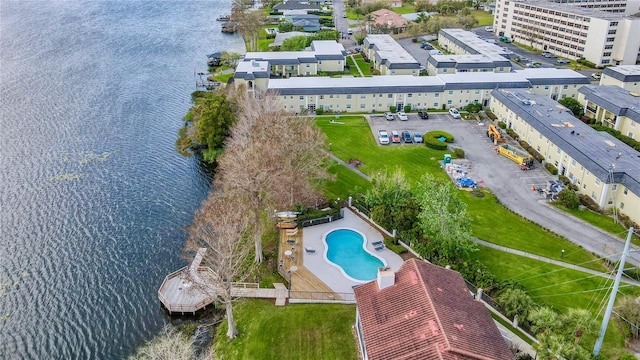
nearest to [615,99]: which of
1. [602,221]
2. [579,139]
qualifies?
[579,139]

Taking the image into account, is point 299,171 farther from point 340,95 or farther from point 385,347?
point 340,95

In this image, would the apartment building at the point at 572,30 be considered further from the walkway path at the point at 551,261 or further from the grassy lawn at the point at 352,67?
the walkway path at the point at 551,261

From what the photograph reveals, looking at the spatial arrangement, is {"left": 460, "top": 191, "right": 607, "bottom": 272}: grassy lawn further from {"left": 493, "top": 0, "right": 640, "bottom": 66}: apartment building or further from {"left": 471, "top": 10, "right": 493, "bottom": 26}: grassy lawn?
{"left": 471, "top": 10, "right": 493, "bottom": 26}: grassy lawn

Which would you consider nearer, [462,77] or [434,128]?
[434,128]

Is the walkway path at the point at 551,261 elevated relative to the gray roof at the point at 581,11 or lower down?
lower down

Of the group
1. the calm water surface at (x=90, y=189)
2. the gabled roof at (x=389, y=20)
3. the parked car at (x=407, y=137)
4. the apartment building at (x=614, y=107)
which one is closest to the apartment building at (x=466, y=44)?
the gabled roof at (x=389, y=20)

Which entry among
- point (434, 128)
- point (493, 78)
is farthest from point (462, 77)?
point (434, 128)

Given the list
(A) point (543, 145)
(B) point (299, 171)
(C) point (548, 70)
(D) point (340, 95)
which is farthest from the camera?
(C) point (548, 70)
